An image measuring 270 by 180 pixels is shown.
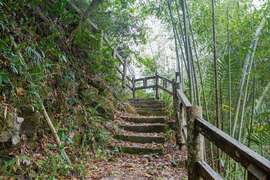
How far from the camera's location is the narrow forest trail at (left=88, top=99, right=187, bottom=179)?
345 cm

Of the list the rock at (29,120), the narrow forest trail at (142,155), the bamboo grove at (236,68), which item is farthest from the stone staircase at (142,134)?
the rock at (29,120)

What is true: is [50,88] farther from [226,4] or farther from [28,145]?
[226,4]

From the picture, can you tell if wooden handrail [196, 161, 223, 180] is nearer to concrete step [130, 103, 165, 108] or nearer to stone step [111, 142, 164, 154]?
stone step [111, 142, 164, 154]

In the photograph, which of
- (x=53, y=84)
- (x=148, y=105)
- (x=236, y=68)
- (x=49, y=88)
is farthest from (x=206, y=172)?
(x=148, y=105)

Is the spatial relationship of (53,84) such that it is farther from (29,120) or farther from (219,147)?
(219,147)

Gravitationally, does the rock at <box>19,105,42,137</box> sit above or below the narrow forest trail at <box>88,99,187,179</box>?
above

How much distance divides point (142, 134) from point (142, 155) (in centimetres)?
77

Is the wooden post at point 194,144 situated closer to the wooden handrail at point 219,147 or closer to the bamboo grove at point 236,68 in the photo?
the wooden handrail at point 219,147

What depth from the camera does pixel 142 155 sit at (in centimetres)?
422

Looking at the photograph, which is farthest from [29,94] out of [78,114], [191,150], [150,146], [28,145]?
[150,146]

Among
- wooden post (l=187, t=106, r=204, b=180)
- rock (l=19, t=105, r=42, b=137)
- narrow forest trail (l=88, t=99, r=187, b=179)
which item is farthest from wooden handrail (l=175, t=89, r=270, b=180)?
rock (l=19, t=105, r=42, b=137)

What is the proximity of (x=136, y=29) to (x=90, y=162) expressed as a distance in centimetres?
507

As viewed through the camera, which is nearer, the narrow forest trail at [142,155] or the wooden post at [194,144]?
the wooden post at [194,144]

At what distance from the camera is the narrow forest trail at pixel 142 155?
3445 mm
